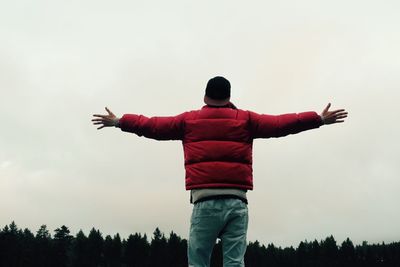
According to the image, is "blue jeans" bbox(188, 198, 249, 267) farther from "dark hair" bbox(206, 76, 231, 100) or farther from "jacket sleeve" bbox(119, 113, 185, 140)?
"dark hair" bbox(206, 76, 231, 100)

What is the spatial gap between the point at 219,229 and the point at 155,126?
5.38ft

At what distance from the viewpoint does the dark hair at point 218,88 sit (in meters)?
7.50

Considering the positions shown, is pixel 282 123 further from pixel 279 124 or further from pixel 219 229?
pixel 219 229

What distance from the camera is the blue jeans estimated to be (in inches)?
274

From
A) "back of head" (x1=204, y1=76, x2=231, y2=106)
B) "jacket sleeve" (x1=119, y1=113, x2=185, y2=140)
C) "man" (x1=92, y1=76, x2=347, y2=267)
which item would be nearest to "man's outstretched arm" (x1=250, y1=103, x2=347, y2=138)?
"man" (x1=92, y1=76, x2=347, y2=267)

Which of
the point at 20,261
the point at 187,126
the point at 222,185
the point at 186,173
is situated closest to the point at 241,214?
the point at 222,185

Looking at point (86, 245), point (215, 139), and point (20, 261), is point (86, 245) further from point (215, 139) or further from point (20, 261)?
point (215, 139)

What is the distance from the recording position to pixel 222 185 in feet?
23.0

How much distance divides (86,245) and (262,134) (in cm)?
18961

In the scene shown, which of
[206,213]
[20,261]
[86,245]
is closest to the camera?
[206,213]

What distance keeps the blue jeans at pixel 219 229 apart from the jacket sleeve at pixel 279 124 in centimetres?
106

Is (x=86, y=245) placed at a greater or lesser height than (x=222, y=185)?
greater

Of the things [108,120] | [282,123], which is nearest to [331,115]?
[282,123]

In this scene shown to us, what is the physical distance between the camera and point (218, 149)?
7.18m
